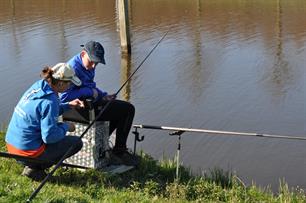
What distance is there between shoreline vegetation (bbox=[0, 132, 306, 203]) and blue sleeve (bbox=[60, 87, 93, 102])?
0.73m

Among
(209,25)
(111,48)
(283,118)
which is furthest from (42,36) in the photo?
(283,118)

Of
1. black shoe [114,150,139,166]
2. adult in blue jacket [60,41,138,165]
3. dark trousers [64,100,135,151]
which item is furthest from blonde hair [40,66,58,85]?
black shoe [114,150,139,166]

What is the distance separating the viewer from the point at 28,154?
5.11 m

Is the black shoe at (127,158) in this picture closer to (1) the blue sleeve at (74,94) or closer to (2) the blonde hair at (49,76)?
(1) the blue sleeve at (74,94)

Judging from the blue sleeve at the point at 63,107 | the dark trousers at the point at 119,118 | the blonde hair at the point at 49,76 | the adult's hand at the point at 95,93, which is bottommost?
the dark trousers at the point at 119,118

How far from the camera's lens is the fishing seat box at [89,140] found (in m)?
5.63

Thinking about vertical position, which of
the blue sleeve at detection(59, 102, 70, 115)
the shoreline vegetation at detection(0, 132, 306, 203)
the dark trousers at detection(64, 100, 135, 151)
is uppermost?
the blue sleeve at detection(59, 102, 70, 115)

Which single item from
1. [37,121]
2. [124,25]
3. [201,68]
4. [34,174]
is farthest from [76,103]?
[124,25]

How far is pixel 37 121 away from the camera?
500cm

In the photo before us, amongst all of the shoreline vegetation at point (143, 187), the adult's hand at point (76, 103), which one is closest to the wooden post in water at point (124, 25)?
the shoreline vegetation at point (143, 187)

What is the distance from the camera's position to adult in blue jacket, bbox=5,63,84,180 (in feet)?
16.2

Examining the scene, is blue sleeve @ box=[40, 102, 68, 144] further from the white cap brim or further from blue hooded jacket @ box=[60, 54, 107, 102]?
blue hooded jacket @ box=[60, 54, 107, 102]

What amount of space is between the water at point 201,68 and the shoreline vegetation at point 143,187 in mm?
599

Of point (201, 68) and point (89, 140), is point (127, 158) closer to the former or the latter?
point (89, 140)
